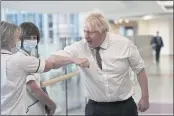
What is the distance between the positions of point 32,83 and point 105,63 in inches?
26.5

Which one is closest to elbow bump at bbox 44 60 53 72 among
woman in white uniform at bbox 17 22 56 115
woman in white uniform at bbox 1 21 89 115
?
woman in white uniform at bbox 1 21 89 115

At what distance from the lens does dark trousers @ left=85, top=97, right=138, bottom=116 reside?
2.56m

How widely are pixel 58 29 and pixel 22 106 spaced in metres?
18.0

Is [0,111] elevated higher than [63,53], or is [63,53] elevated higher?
[63,53]

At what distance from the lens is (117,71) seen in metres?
2.49

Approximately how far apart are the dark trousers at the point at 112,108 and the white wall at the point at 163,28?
23.2 meters

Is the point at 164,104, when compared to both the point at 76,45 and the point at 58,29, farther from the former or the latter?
Answer: the point at 58,29

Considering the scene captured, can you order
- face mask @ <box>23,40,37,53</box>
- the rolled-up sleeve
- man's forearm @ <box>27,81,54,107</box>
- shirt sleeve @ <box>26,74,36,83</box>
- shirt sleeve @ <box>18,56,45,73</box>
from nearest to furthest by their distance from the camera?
shirt sleeve @ <box>18,56,45,73</box> → face mask @ <box>23,40,37,53</box> → the rolled-up sleeve → shirt sleeve @ <box>26,74,36,83</box> → man's forearm @ <box>27,81,54,107</box>

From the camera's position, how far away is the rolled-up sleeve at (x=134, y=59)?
253cm

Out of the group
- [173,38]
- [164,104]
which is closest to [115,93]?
[164,104]

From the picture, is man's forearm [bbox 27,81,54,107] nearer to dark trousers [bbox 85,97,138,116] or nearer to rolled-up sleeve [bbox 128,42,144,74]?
dark trousers [bbox 85,97,138,116]

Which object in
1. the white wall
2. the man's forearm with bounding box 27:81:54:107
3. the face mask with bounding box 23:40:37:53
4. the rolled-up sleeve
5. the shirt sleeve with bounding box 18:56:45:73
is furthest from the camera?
the white wall

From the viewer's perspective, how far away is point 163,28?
26.3 metres

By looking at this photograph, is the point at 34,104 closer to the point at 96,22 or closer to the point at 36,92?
the point at 36,92
